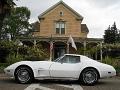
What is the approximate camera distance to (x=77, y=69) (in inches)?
534

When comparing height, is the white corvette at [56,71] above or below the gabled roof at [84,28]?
below

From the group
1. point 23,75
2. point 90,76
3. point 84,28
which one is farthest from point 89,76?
point 84,28

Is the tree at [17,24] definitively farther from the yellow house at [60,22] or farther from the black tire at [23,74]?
the black tire at [23,74]

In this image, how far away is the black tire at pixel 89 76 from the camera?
13.5 m

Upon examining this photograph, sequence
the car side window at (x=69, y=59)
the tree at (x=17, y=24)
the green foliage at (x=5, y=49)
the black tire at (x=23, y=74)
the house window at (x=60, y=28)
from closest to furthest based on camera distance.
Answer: the black tire at (x=23, y=74) < the car side window at (x=69, y=59) < the green foliage at (x=5, y=49) < the house window at (x=60, y=28) < the tree at (x=17, y=24)

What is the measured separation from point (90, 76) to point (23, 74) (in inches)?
105

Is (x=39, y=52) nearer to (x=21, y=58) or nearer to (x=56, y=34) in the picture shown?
(x=21, y=58)

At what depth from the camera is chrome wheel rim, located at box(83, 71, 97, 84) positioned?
44.4 ft

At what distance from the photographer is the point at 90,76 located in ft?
44.5

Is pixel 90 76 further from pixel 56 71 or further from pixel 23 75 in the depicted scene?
pixel 23 75

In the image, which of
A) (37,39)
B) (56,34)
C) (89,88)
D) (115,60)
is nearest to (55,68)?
(89,88)

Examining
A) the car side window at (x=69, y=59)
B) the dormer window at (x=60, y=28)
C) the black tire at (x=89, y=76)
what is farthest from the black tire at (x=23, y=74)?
the dormer window at (x=60, y=28)

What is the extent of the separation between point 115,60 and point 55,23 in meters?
21.5

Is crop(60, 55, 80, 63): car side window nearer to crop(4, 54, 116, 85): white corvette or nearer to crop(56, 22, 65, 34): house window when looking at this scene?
crop(4, 54, 116, 85): white corvette
